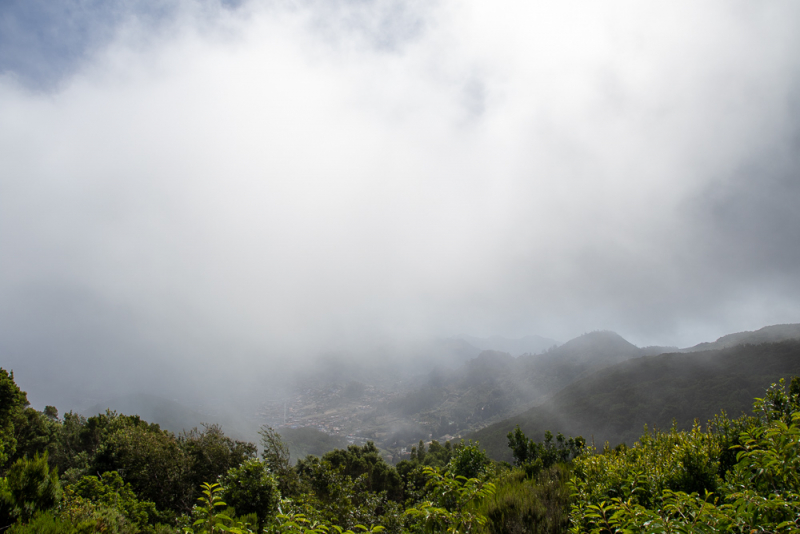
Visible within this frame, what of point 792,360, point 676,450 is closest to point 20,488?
point 676,450

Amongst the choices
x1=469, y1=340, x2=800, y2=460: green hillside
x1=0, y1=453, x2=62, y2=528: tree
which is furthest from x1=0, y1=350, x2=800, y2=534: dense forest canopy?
x1=469, y1=340, x2=800, y2=460: green hillside

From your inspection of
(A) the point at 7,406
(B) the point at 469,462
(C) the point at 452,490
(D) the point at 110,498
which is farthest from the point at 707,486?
(A) the point at 7,406

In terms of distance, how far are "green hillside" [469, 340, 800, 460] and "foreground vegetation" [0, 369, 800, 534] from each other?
137 meters

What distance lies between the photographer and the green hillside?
5423 inches

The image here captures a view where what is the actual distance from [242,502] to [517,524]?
9640 mm

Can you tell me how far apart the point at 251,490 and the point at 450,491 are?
30.9 ft

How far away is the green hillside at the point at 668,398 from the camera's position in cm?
13775

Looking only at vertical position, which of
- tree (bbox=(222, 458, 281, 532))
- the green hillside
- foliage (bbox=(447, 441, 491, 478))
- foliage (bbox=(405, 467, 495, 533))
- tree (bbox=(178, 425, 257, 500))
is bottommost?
the green hillside

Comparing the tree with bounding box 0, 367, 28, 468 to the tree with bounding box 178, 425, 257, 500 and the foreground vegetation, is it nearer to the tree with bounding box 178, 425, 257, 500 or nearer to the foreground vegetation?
the foreground vegetation

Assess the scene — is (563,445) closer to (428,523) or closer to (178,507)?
(178,507)

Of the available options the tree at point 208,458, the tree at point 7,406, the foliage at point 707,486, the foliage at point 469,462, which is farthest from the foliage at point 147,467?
the foliage at point 707,486

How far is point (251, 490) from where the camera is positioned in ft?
38.8

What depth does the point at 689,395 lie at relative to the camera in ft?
506

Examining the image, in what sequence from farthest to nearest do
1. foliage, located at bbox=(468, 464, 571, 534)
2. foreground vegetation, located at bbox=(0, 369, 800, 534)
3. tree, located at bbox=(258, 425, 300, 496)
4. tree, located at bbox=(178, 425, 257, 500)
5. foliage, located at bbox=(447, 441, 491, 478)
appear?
1. tree, located at bbox=(178, 425, 257, 500)
2. tree, located at bbox=(258, 425, 300, 496)
3. foliage, located at bbox=(447, 441, 491, 478)
4. foliage, located at bbox=(468, 464, 571, 534)
5. foreground vegetation, located at bbox=(0, 369, 800, 534)
